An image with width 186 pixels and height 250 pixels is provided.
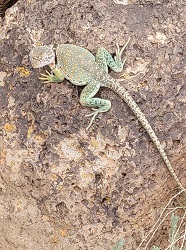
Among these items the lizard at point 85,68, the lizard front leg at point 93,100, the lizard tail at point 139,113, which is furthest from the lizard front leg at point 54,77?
the lizard tail at point 139,113

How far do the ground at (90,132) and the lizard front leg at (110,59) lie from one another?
0.06m

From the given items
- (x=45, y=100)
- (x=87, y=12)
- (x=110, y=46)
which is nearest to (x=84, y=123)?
(x=45, y=100)

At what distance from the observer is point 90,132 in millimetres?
3834

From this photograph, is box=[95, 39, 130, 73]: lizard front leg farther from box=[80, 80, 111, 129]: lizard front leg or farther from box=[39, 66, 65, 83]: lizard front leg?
box=[39, 66, 65, 83]: lizard front leg

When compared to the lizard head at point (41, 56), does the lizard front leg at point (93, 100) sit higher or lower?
lower

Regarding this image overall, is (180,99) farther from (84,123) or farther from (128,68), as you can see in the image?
(84,123)

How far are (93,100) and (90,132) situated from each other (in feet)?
0.80

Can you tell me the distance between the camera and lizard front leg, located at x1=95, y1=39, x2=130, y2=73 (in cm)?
394

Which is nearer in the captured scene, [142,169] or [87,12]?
[142,169]

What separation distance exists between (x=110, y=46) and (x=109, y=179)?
0.99 metres

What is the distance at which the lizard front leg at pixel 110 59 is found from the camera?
3941 millimetres

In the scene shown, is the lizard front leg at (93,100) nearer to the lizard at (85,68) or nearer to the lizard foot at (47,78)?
the lizard at (85,68)

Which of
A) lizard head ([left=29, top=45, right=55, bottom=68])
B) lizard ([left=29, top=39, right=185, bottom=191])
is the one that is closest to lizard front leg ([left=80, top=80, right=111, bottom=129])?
lizard ([left=29, top=39, right=185, bottom=191])

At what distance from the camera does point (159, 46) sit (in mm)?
3965
